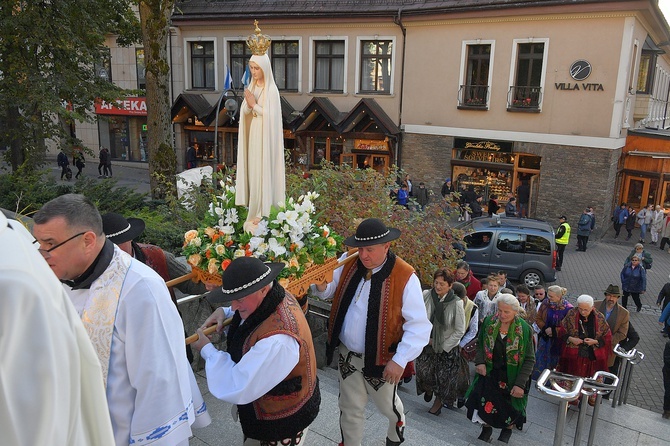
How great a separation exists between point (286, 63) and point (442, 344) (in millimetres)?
20343

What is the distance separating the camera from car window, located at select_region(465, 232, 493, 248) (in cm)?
1296

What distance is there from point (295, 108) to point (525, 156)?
34.2ft

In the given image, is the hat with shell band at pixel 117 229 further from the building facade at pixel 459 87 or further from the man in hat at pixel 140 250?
the building facade at pixel 459 87

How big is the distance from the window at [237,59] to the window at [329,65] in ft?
12.0

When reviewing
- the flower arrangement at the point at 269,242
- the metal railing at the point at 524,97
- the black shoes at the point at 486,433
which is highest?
the metal railing at the point at 524,97

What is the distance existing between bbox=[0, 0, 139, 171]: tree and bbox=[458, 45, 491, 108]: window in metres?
12.6

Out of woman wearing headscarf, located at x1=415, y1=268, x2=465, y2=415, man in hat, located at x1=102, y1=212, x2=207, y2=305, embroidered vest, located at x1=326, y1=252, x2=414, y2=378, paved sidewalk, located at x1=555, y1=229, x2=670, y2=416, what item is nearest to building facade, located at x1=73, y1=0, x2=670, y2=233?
paved sidewalk, located at x1=555, y1=229, x2=670, y2=416

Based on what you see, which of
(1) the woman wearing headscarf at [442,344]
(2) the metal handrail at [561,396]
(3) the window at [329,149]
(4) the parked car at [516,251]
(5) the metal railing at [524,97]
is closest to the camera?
(2) the metal handrail at [561,396]

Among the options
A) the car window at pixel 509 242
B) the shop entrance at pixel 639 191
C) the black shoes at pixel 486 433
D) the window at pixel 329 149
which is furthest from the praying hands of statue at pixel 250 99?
the shop entrance at pixel 639 191

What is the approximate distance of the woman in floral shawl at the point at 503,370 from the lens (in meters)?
5.25

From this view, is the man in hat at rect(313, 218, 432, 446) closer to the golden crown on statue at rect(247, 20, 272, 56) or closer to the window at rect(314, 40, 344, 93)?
the golden crown on statue at rect(247, 20, 272, 56)

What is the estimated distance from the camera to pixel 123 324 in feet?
7.97

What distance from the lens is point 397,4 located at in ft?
70.6

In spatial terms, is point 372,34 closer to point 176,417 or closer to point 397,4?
point 397,4
